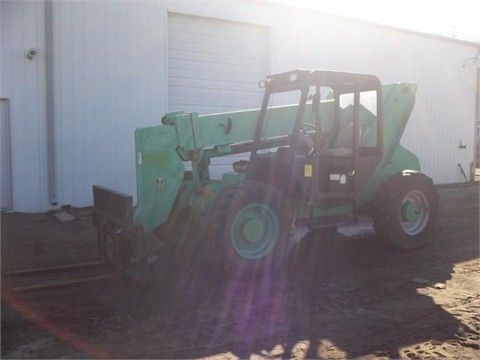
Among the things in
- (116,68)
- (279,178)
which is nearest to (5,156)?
(116,68)

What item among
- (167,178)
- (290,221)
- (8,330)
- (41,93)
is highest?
(41,93)

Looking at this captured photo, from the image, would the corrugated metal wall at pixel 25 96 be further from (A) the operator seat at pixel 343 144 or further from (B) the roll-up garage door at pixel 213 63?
(A) the operator seat at pixel 343 144

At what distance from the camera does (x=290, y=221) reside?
21.3 feet

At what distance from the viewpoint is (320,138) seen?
272 inches

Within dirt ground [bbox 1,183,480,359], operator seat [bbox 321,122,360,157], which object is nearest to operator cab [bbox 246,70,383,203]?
operator seat [bbox 321,122,360,157]

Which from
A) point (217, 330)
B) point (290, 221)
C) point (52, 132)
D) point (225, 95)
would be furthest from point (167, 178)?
point (225, 95)

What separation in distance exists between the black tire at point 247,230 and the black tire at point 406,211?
186 cm

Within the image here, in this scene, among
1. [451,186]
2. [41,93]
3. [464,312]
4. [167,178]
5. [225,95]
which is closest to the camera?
[464,312]

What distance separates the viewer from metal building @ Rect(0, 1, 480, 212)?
1052 cm

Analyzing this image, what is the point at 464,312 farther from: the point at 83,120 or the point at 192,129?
the point at 83,120

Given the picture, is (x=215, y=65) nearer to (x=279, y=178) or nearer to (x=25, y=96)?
(x=25, y=96)

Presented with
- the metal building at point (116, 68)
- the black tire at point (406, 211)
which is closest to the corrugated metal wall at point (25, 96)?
the metal building at point (116, 68)

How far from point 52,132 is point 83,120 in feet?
2.40

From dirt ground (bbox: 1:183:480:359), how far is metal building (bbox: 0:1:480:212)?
3.50m
